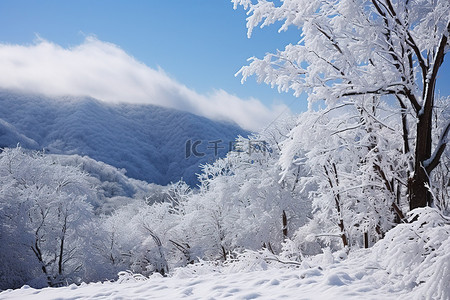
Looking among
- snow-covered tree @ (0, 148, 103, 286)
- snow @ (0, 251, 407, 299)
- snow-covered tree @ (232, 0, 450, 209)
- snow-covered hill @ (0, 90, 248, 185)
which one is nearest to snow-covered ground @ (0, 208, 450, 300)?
snow @ (0, 251, 407, 299)

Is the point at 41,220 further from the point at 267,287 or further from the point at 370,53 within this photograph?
the point at 370,53

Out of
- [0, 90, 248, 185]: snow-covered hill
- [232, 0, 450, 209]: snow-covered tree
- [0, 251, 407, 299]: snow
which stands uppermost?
[0, 90, 248, 185]: snow-covered hill

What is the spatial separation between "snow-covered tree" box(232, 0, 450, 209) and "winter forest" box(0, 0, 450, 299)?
23 millimetres

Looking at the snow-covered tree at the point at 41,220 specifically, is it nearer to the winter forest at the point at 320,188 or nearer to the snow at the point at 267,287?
the winter forest at the point at 320,188

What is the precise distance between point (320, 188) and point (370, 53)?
8094 mm

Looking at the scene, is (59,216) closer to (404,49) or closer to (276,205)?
(276,205)

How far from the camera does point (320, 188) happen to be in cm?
1241

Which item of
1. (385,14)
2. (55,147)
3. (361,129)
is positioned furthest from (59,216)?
(55,147)

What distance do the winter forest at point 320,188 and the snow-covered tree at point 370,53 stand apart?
2cm

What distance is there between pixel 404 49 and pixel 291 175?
49.0 feet

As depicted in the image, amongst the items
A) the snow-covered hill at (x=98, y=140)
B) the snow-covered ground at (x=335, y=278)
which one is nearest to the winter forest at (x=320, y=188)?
the snow-covered ground at (x=335, y=278)

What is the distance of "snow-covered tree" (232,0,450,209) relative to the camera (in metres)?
4.66

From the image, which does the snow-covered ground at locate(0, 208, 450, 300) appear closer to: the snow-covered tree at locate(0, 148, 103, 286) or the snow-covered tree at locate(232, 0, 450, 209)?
the snow-covered tree at locate(232, 0, 450, 209)

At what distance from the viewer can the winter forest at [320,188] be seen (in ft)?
15.1
